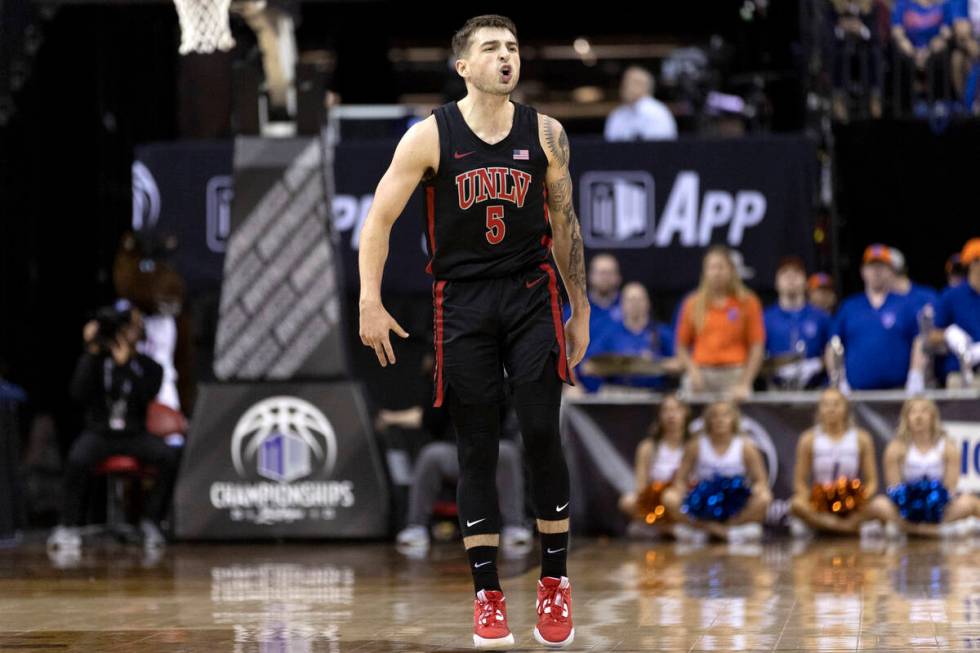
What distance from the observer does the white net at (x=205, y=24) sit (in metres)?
9.55

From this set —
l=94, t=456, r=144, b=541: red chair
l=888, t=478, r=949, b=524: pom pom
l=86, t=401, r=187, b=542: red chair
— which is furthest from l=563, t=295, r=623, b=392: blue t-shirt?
l=94, t=456, r=144, b=541: red chair

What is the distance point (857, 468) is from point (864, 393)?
2.09ft

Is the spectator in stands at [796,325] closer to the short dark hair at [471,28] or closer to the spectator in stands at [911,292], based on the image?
the spectator in stands at [911,292]

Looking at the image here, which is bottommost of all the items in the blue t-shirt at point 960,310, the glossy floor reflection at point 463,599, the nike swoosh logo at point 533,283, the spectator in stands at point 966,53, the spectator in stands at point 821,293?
the glossy floor reflection at point 463,599

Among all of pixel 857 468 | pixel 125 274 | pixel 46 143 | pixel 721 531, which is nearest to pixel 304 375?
pixel 125 274

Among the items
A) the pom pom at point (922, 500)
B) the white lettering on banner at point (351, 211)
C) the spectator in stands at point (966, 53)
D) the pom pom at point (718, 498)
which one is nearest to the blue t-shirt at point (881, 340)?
the pom pom at point (922, 500)

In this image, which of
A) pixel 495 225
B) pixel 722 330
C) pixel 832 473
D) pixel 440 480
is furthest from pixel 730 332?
pixel 495 225


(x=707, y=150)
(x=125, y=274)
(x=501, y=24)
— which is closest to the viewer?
(x=501, y=24)

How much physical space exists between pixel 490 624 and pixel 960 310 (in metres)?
7.20

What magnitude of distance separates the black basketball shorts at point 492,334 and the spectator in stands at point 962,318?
640cm

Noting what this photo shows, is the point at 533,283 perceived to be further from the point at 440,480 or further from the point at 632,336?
the point at 632,336

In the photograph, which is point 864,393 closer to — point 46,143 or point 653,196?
point 653,196

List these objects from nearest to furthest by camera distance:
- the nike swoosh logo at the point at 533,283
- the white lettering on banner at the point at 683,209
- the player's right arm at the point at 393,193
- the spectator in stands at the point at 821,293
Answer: the player's right arm at the point at 393,193, the nike swoosh logo at the point at 533,283, the spectator in stands at the point at 821,293, the white lettering on banner at the point at 683,209

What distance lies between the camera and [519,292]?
232 inches
